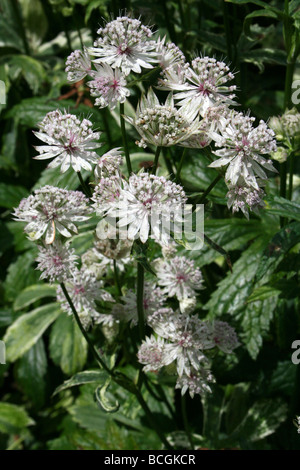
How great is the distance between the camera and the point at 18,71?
272 centimetres

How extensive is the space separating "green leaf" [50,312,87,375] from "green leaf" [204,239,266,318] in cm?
63

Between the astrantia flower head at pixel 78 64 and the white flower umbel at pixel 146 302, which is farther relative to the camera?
the white flower umbel at pixel 146 302

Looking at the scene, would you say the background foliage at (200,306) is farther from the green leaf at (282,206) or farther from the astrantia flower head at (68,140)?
the astrantia flower head at (68,140)

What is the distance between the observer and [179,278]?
1.50 m

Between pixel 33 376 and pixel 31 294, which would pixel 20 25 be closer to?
pixel 31 294

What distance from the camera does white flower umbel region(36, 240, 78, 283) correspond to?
128 cm

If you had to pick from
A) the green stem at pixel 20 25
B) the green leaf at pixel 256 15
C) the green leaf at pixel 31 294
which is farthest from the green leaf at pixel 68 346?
the green stem at pixel 20 25

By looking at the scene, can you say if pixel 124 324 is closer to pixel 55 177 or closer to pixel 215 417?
pixel 215 417

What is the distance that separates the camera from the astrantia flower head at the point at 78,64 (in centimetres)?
125

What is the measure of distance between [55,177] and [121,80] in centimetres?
98

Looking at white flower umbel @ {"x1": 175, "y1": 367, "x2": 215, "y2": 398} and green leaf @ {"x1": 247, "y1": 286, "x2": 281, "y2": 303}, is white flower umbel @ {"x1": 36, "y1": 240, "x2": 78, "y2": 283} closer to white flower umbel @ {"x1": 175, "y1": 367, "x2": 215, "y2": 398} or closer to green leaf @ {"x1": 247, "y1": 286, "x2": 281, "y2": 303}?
white flower umbel @ {"x1": 175, "y1": 367, "x2": 215, "y2": 398}

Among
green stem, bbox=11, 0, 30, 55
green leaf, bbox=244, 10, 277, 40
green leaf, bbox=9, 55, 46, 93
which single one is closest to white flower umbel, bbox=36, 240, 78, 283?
green leaf, bbox=244, 10, 277, 40

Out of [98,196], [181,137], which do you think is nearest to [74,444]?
[98,196]

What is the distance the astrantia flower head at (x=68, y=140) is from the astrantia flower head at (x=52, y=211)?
67 millimetres
